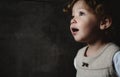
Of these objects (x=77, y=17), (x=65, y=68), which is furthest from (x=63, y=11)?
(x=65, y=68)

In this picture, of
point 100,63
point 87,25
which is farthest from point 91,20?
point 100,63

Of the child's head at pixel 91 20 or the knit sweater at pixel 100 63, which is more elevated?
the child's head at pixel 91 20

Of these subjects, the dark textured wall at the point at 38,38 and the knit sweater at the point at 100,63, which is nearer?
the knit sweater at the point at 100,63

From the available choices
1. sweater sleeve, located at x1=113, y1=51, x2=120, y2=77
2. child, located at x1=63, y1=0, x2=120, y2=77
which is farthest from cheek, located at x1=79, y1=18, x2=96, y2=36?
sweater sleeve, located at x1=113, y1=51, x2=120, y2=77

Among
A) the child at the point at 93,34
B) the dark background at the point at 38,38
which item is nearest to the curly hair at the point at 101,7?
the child at the point at 93,34

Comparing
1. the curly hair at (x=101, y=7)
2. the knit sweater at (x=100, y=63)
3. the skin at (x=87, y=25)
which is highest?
the curly hair at (x=101, y=7)

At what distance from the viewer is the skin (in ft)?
2.69

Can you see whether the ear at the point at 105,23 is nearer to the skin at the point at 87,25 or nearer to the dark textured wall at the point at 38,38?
the skin at the point at 87,25

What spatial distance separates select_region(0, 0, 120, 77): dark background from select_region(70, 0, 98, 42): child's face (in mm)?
62

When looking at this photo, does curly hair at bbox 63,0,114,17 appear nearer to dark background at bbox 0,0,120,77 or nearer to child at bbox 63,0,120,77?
child at bbox 63,0,120,77

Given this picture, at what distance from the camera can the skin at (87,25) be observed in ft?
2.69

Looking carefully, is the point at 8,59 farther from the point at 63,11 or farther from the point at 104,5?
the point at 104,5

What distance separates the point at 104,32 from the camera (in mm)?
834

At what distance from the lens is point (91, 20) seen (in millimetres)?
821
